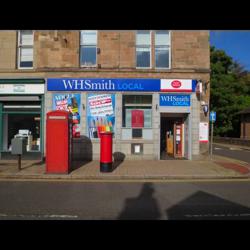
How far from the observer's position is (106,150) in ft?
40.8

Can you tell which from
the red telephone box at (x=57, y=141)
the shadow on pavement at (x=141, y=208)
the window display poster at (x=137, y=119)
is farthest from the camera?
the window display poster at (x=137, y=119)

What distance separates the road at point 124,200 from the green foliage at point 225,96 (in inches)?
1240

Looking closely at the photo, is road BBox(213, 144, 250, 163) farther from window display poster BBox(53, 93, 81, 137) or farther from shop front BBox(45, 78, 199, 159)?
window display poster BBox(53, 93, 81, 137)

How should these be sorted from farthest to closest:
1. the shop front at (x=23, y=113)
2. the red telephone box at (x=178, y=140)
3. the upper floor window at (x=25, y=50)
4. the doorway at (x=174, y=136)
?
the red telephone box at (x=178, y=140) → the doorway at (x=174, y=136) → the upper floor window at (x=25, y=50) → the shop front at (x=23, y=113)

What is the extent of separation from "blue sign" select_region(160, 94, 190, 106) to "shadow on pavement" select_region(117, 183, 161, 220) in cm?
799

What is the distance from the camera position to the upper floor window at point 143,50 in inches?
654

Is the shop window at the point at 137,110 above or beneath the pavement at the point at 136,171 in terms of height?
above

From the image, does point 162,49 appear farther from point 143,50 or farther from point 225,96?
point 225,96

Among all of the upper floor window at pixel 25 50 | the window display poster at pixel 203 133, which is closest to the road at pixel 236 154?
the window display poster at pixel 203 133

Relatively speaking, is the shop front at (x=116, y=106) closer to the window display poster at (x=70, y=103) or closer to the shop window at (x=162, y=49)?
the window display poster at (x=70, y=103)

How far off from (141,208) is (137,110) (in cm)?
979

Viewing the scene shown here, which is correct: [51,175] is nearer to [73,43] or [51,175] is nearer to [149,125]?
[149,125]
